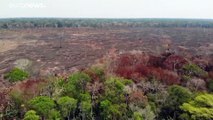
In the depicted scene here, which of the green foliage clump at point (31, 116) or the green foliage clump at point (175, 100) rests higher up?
the green foliage clump at point (31, 116)

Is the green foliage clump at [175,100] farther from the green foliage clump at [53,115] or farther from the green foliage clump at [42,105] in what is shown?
the green foliage clump at [42,105]

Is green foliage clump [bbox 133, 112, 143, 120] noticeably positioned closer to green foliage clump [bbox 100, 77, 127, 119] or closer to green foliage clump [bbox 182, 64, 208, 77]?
green foliage clump [bbox 100, 77, 127, 119]

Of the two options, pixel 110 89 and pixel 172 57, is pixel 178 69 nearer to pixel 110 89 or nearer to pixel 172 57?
pixel 172 57

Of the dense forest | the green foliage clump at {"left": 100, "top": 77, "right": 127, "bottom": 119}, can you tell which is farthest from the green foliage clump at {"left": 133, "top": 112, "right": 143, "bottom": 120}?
the green foliage clump at {"left": 100, "top": 77, "right": 127, "bottom": 119}

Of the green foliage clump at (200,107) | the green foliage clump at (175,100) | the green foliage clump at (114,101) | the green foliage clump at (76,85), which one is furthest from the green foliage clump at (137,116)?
the green foliage clump at (76,85)

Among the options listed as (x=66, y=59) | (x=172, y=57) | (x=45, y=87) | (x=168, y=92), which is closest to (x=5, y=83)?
(x=45, y=87)

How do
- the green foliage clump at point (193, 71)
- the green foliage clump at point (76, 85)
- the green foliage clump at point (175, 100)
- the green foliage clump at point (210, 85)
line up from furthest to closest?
the green foliage clump at point (193, 71) < the green foliage clump at point (210, 85) < the green foliage clump at point (175, 100) < the green foliage clump at point (76, 85)
